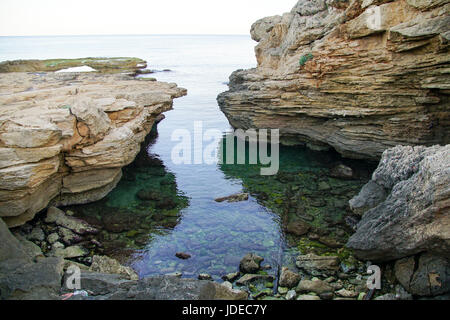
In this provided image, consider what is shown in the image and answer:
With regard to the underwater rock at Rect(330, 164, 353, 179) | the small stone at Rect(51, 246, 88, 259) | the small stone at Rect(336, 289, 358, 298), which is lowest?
the small stone at Rect(336, 289, 358, 298)

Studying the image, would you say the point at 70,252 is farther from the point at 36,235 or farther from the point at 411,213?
the point at 411,213

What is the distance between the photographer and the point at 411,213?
12227 mm

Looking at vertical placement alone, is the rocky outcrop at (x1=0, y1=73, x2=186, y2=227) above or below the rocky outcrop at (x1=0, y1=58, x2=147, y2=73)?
below

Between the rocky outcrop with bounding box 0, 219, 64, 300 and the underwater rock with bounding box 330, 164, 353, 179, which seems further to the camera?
the underwater rock with bounding box 330, 164, 353, 179

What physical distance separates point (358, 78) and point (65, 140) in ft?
53.4

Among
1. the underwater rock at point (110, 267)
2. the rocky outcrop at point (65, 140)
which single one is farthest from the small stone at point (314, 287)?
A: the rocky outcrop at point (65, 140)

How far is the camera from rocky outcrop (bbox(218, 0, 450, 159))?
18.8 meters

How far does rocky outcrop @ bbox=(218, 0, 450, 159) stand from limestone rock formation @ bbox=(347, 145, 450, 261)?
20.8ft

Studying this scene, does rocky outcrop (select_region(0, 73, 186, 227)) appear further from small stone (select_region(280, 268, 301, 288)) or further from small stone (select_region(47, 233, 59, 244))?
small stone (select_region(280, 268, 301, 288))

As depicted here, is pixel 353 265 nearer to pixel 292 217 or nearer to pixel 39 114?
pixel 292 217

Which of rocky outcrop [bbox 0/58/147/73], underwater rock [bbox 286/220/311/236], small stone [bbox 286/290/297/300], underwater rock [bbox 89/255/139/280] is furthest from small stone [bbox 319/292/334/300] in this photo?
rocky outcrop [bbox 0/58/147/73]

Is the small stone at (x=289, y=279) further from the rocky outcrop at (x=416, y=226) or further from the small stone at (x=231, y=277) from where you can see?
the rocky outcrop at (x=416, y=226)

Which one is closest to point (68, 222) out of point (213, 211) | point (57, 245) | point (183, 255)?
point (57, 245)

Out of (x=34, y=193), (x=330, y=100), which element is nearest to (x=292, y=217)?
(x=330, y=100)
